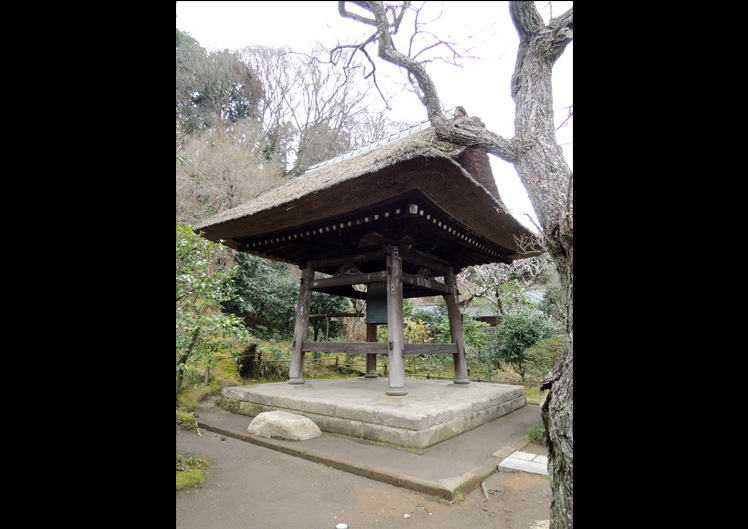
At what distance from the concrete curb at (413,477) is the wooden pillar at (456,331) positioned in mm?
2314

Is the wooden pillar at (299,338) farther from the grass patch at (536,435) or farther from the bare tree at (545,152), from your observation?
the bare tree at (545,152)

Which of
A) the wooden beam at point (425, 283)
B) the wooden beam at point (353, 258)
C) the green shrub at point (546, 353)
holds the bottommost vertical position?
the green shrub at point (546, 353)

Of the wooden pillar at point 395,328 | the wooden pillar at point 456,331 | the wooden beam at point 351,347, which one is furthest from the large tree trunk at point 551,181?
the wooden pillar at point 456,331

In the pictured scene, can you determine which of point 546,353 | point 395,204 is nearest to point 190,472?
point 395,204

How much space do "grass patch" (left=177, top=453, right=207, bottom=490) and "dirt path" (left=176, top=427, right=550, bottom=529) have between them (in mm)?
79

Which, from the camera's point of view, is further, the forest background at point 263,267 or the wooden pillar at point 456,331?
the wooden pillar at point 456,331

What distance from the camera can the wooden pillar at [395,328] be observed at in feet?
16.1

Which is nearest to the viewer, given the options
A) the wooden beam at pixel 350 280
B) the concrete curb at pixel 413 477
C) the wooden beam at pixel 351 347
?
the concrete curb at pixel 413 477

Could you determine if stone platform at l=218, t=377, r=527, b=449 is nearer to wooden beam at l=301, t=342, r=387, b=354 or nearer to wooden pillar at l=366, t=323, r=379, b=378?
wooden beam at l=301, t=342, r=387, b=354

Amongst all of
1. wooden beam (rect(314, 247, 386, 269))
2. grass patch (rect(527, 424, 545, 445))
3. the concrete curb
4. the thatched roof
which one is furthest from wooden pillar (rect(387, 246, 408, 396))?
grass patch (rect(527, 424, 545, 445))

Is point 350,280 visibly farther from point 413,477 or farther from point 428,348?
point 413,477
